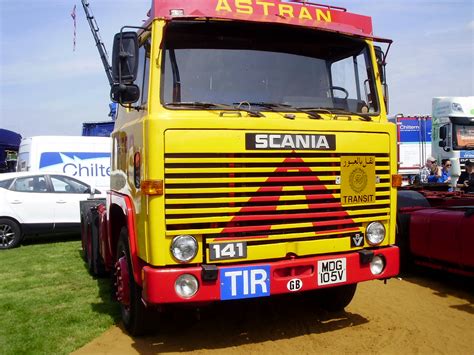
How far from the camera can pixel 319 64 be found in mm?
4625

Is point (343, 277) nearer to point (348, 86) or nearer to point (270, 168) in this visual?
point (270, 168)

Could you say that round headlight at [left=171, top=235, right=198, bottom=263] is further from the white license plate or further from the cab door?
the cab door

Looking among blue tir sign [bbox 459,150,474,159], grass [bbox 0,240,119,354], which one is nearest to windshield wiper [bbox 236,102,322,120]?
grass [bbox 0,240,119,354]

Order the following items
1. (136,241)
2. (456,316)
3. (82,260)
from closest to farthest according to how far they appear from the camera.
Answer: (136,241) < (456,316) < (82,260)

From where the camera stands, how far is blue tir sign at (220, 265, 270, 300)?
377cm

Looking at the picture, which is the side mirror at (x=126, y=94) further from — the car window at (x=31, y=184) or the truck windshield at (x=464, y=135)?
the truck windshield at (x=464, y=135)

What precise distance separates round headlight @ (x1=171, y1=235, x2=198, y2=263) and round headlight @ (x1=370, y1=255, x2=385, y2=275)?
1.63 m

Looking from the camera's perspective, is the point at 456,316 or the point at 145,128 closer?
the point at 145,128

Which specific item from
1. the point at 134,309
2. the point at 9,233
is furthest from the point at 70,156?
the point at 134,309

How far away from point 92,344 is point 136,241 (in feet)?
3.84

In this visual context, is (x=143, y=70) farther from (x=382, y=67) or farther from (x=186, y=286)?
(x=382, y=67)

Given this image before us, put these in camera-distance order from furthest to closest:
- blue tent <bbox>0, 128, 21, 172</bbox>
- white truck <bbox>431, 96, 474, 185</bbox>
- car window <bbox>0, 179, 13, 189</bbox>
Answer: blue tent <bbox>0, 128, 21, 172</bbox> → white truck <bbox>431, 96, 474, 185</bbox> → car window <bbox>0, 179, 13, 189</bbox>

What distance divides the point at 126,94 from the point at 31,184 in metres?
7.65

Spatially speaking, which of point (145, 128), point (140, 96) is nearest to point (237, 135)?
point (145, 128)
